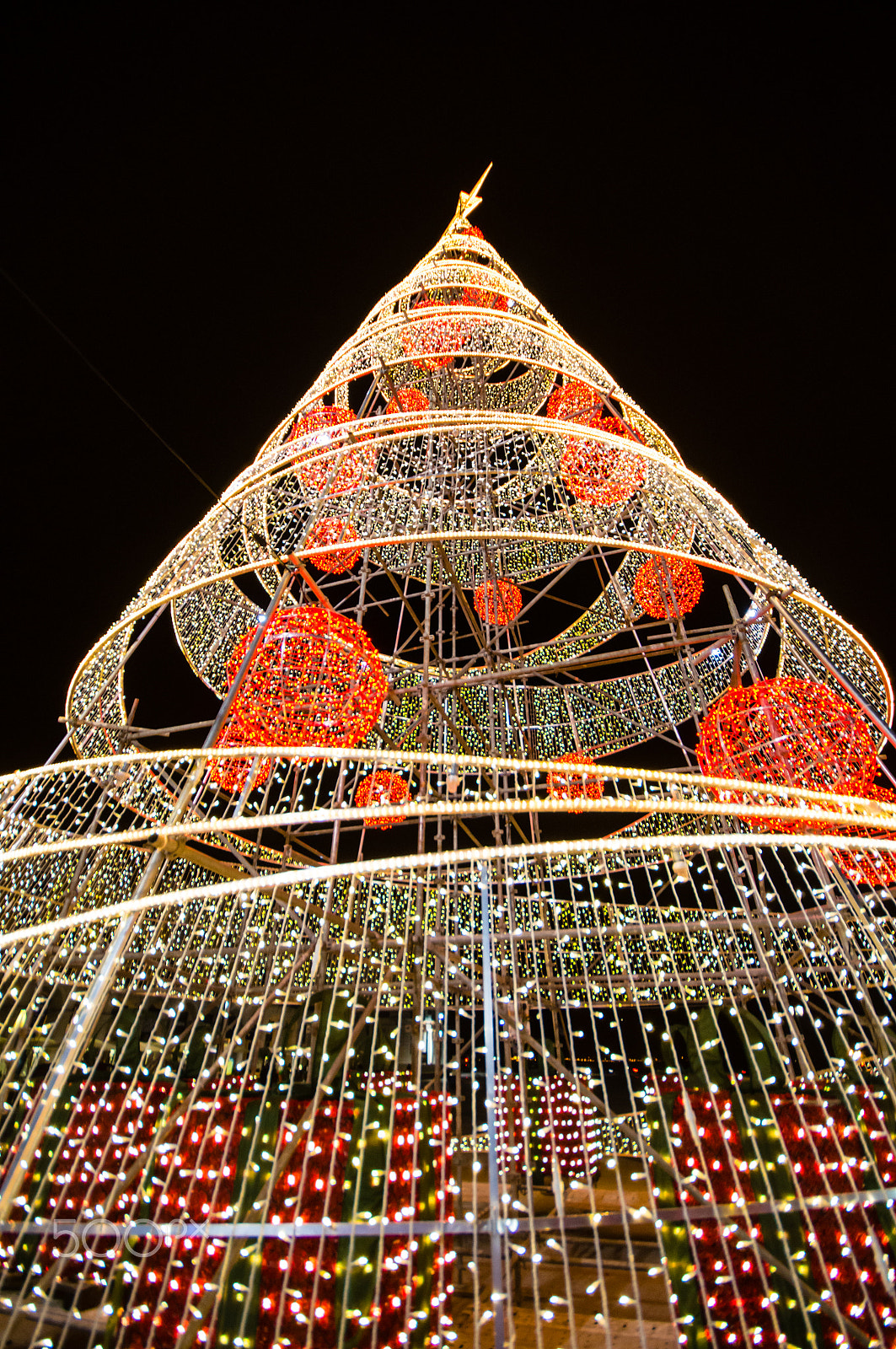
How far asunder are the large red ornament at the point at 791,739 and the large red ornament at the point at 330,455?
2.84 m

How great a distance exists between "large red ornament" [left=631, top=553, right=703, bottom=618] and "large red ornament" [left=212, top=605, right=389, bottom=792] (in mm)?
2477

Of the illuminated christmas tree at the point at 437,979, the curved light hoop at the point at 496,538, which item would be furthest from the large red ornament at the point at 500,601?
the curved light hoop at the point at 496,538

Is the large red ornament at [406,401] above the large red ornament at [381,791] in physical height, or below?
above

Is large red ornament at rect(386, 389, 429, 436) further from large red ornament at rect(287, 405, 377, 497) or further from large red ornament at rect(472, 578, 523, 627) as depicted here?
large red ornament at rect(472, 578, 523, 627)

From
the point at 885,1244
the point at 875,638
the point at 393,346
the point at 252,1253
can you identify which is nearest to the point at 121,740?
the point at 252,1253

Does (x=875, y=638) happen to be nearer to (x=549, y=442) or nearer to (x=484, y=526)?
(x=549, y=442)

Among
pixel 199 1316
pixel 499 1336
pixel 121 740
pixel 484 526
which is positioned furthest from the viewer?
pixel 121 740

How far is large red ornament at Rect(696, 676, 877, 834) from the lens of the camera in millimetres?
3375

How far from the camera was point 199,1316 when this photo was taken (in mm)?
2205

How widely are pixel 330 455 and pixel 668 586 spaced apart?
8.79 ft

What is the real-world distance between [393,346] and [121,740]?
13.1ft

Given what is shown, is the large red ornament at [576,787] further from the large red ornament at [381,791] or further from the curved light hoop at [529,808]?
the curved light hoop at [529,808]

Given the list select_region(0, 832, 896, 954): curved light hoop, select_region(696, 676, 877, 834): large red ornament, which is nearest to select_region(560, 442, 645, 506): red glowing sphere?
select_region(696, 676, 877, 834): large red ornament

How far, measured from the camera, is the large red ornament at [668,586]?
5.00 meters
